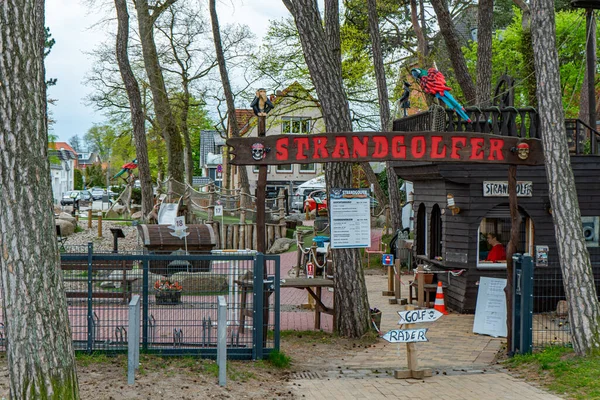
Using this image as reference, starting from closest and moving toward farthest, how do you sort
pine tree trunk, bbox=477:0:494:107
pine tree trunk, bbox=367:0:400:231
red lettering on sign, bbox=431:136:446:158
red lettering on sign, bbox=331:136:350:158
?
1. red lettering on sign, bbox=331:136:350:158
2. red lettering on sign, bbox=431:136:446:158
3. pine tree trunk, bbox=477:0:494:107
4. pine tree trunk, bbox=367:0:400:231

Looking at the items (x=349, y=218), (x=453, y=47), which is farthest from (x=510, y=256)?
(x=453, y=47)

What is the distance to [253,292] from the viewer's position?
10477 mm

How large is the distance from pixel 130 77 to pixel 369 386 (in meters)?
18.4

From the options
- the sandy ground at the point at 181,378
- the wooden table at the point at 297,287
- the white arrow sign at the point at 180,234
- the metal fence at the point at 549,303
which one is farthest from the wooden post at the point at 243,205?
the sandy ground at the point at 181,378

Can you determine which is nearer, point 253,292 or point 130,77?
point 253,292

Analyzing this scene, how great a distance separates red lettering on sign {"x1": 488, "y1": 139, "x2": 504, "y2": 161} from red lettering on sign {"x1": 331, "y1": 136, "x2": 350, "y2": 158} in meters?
Result: 2.22

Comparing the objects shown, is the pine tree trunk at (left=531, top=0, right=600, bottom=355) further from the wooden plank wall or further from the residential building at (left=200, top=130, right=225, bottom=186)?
the residential building at (left=200, top=130, right=225, bottom=186)

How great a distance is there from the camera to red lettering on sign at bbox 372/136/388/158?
11497 millimetres

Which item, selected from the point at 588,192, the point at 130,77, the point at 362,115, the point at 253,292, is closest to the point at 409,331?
the point at 253,292

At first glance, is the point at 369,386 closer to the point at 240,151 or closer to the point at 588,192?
the point at 240,151

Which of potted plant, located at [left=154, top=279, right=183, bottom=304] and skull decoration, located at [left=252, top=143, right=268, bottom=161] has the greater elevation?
skull decoration, located at [left=252, top=143, right=268, bottom=161]

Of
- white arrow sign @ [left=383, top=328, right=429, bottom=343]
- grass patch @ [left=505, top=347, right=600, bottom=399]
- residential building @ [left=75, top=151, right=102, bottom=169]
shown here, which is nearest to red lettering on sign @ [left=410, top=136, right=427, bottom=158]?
white arrow sign @ [left=383, top=328, right=429, bottom=343]

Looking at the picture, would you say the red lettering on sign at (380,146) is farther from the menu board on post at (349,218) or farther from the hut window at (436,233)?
the hut window at (436,233)

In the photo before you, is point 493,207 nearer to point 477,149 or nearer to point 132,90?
point 477,149
